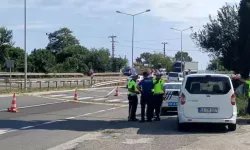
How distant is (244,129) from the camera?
51.5 feet

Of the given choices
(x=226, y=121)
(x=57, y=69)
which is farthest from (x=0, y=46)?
(x=226, y=121)

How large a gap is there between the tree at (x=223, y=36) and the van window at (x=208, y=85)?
10.2 meters

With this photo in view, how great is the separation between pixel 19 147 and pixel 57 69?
76620 millimetres

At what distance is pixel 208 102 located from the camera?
15.0m

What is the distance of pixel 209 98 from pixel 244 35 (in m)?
8.30

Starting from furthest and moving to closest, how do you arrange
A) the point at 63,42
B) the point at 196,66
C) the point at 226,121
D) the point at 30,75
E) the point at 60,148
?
1. the point at 63,42
2. the point at 196,66
3. the point at 30,75
4. the point at 226,121
5. the point at 60,148

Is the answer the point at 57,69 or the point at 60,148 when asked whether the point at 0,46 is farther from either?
the point at 60,148

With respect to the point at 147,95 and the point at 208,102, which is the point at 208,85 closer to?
the point at 208,102

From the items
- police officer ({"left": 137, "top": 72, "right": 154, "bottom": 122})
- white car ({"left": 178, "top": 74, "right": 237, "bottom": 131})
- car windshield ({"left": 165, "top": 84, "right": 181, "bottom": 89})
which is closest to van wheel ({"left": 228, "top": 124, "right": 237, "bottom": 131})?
white car ({"left": 178, "top": 74, "right": 237, "bottom": 131})

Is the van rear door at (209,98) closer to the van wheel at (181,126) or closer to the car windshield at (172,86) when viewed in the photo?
the van wheel at (181,126)

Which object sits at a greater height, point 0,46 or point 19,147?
point 0,46

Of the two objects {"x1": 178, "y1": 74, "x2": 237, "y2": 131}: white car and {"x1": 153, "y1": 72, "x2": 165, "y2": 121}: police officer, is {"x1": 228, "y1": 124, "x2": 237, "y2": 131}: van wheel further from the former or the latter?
{"x1": 153, "y1": 72, "x2": 165, "y2": 121}: police officer

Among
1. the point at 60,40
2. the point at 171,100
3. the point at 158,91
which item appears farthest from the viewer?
the point at 60,40

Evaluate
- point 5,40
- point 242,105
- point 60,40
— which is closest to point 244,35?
point 242,105
